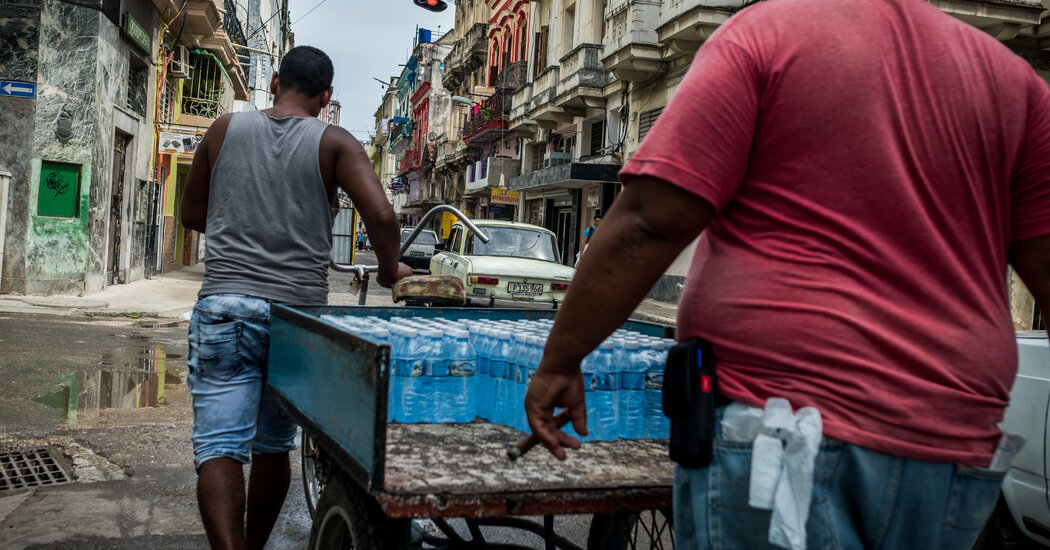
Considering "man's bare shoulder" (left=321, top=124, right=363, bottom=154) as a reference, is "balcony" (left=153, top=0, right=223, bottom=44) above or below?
above

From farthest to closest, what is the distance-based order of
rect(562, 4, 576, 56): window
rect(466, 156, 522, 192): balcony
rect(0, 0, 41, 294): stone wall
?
rect(466, 156, 522, 192): balcony, rect(562, 4, 576, 56): window, rect(0, 0, 41, 294): stone wall

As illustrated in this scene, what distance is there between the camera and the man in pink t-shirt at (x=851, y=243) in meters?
1.41

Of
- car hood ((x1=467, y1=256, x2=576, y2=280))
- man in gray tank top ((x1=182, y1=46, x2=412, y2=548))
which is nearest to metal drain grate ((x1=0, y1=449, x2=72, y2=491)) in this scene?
man in gray tank top ((x1=182, y1=46, x2=412, y2=548))

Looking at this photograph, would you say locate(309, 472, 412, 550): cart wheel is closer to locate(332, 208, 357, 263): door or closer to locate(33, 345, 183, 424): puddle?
locate(33, 345, 183, 424): puddle

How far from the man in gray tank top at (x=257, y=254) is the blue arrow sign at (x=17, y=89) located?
12412 mm

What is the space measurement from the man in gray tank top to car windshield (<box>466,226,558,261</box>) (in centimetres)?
980

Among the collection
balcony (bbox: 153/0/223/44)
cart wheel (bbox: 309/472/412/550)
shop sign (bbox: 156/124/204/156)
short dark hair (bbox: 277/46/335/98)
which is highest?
balcony (bbox: 153/0/223/44)

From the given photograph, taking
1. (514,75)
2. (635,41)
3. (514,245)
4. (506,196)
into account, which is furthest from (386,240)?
(506,196)

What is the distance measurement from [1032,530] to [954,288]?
3010 mm

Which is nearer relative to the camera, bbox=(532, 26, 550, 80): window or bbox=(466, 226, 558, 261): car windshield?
bbox=(466, 226, 558, 261): car windshield

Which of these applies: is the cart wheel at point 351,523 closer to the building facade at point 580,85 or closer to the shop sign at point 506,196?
the building facade at point 580,85

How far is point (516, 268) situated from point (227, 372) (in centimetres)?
935

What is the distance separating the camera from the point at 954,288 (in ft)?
4.80

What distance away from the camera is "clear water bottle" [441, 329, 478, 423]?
2587 mm
